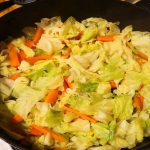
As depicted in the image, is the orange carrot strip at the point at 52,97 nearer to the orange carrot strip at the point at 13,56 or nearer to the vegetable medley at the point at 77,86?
A: the vegetable medley at the point at 77,86

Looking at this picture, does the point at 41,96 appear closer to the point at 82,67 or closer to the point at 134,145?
the point at 82,67

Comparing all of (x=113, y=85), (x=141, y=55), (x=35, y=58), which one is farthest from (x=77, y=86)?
(x=141, y=55)

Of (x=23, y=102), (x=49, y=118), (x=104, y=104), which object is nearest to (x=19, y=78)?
(x=23, y=102)

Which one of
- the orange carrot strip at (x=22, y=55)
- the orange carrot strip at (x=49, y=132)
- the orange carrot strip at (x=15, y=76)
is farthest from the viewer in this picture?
the orange carrot strip at (x=22, y=55)

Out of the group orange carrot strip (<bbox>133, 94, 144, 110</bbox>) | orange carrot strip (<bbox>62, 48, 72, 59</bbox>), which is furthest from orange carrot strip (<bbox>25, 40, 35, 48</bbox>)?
orange carrot strip (<bbox>133, 94, 144, 110</bbox>)

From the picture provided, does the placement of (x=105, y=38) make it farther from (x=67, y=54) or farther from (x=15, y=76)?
(x=15, y=76)

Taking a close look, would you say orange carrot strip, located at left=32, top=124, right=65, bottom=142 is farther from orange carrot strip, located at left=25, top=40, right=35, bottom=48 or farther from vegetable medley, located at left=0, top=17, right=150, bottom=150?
orange carrot strip, located at left=25, top=40, right=35, bottom=48

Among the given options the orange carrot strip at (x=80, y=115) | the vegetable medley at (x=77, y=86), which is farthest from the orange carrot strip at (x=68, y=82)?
the orange carrot strip at (x=80, y=115)
